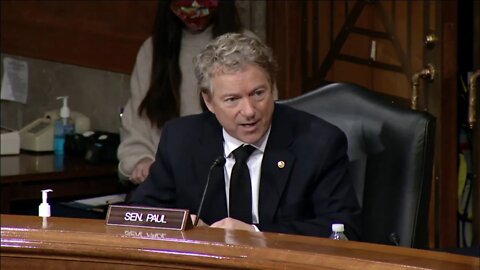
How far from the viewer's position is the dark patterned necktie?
2750 mm

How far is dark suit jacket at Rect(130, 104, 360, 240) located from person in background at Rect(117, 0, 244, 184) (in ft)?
3.96

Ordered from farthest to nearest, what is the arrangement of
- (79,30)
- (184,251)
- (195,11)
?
(79,30)
(195,11)
(184,251)

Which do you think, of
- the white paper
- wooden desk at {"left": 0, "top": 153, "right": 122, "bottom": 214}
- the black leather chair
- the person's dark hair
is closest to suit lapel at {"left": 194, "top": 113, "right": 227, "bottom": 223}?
the black leather chair

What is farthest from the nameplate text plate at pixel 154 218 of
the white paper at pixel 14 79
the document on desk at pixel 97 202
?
the white paper at pixel 14 79

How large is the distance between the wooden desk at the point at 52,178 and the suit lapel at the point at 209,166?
55.0 inches

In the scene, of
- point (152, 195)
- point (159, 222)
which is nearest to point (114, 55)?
point (152, 195)

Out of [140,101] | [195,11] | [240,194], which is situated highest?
[195,11]

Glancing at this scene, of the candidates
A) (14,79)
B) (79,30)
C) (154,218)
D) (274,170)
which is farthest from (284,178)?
(14,79)

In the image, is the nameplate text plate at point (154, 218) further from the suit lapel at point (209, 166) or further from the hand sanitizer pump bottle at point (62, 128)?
the hand sanitizer pump bottle at point (62, 128)

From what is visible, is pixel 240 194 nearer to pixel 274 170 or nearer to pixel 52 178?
pixel 274 170

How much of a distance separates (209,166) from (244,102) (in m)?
0.22

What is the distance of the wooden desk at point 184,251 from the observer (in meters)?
1.76

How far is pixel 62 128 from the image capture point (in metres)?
4.68

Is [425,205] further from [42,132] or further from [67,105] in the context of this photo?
[67,105]
